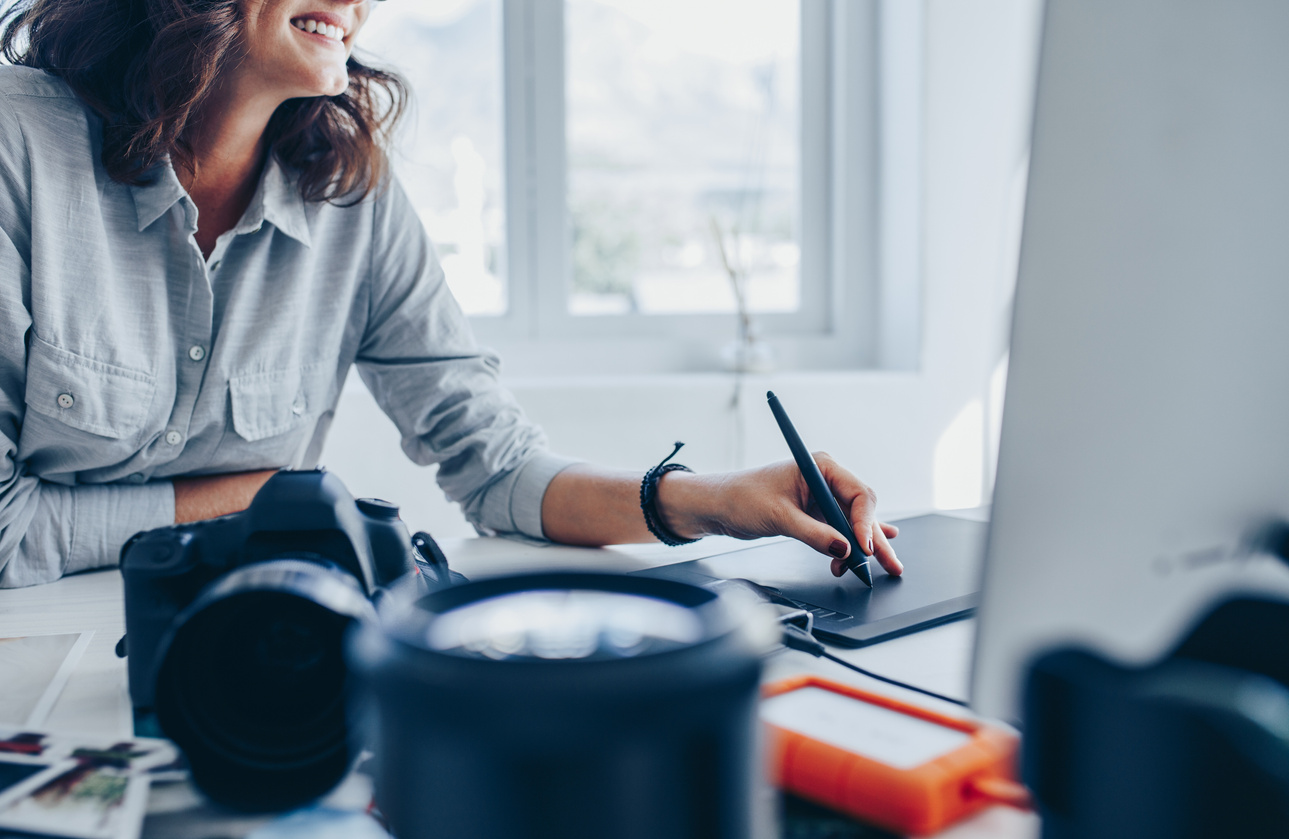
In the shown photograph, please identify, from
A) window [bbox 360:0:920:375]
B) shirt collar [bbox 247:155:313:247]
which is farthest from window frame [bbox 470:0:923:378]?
shirt collar [bbox 247:155:313:247]

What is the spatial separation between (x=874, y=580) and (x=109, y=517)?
0.69 meters

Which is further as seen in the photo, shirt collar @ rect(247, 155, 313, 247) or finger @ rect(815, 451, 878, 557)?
shirt collar @ rect(247, 155, 313, 247)

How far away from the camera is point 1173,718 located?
0.25 m

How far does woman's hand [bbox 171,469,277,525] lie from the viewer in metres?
0.92

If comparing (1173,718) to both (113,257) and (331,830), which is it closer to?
(331,830)

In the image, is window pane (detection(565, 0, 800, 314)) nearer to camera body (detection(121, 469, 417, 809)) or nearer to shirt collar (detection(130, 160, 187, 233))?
shirt collar (detection(130, 160, 187, 233))

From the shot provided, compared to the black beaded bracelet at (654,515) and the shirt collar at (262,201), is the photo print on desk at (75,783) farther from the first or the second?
the shirt collar at (262,201)

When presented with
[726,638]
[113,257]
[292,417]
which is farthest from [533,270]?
[726,638]

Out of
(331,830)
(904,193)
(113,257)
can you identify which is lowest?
(331,830)

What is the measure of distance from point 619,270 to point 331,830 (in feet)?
6.06

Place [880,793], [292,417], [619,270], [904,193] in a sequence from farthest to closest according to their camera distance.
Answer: [619,270] < [904,193] < [292,417] < [880,793]

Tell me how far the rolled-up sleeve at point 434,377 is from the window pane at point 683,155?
38.3 inches

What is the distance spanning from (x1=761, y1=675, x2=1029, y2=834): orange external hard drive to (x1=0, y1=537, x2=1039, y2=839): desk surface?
1 centimetres

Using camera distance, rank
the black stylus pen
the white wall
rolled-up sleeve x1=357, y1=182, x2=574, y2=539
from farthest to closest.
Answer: the white wall < rolled-up sleeve x1=357, y1=182, x2=574, y2=539 < the black stylus pen
